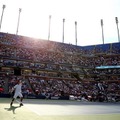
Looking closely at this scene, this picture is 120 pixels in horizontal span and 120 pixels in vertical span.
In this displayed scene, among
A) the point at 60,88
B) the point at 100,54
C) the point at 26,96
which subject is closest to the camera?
the point at 26,96

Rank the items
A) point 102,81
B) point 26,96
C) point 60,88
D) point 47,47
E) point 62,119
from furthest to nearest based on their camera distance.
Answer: point 47,47, point 102,81, point 60,88, point 26,96, point 62,119

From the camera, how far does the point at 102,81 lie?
5006cm

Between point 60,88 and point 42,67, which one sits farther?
point 42,67

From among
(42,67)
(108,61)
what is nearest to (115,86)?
(108,61)

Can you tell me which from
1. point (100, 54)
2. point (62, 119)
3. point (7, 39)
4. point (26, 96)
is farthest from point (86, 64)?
point (62, 119)

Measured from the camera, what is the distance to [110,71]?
5225 centimetres

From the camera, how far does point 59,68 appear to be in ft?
160

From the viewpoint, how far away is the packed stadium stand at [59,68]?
132 feet

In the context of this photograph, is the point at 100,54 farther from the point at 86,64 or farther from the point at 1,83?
the point at 1,83

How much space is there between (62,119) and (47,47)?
45.1m

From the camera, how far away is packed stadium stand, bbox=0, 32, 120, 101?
40281mm

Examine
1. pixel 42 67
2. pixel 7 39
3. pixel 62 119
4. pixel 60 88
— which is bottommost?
pixel 62 119

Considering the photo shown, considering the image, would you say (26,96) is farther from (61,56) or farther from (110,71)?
(110,71)

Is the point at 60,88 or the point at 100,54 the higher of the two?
the point at 100,54
